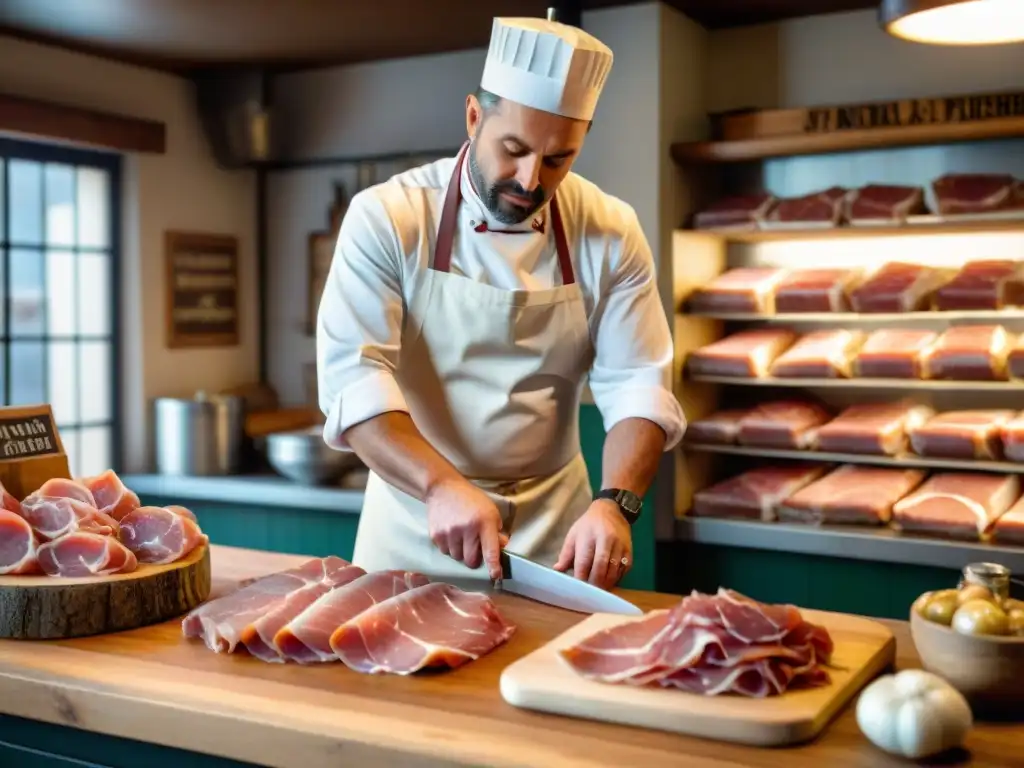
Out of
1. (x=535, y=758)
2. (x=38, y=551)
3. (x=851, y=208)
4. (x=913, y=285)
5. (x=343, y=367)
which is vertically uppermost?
(x=851, y=208)

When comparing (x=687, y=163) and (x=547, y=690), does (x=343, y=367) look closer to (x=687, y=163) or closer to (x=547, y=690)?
(x=547, y=690)

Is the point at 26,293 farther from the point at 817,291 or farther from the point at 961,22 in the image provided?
the point at 961,22

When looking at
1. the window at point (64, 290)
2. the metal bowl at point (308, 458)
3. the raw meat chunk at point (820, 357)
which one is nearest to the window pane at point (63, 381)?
the window at point (64, 290)

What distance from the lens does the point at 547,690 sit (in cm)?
149

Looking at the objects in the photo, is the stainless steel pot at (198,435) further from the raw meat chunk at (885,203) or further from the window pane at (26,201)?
the raw meat chunk at (885,203)

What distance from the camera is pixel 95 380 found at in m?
4.63

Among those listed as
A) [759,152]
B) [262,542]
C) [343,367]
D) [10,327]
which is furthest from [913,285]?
[10,327]

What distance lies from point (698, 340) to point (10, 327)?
258 centimetres

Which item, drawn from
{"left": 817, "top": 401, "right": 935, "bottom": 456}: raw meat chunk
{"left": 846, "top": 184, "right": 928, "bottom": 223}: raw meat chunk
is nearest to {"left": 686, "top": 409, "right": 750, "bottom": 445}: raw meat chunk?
{"left": 817, "top": 401, "right": 935, "bottom": 456}: raw meat chunk

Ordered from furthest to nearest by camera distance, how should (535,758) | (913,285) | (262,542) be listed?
(262,542), (913,285), (535,758)

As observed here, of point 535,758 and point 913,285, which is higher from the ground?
point 913,285

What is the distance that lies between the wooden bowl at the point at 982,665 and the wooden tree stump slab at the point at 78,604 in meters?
1.24

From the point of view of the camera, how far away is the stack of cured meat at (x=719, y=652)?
148cm

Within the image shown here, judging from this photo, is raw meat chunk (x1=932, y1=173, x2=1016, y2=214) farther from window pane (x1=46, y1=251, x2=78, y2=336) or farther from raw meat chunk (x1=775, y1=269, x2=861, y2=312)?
window pane (x1=46, y1=251, x2=78, y2=336)
